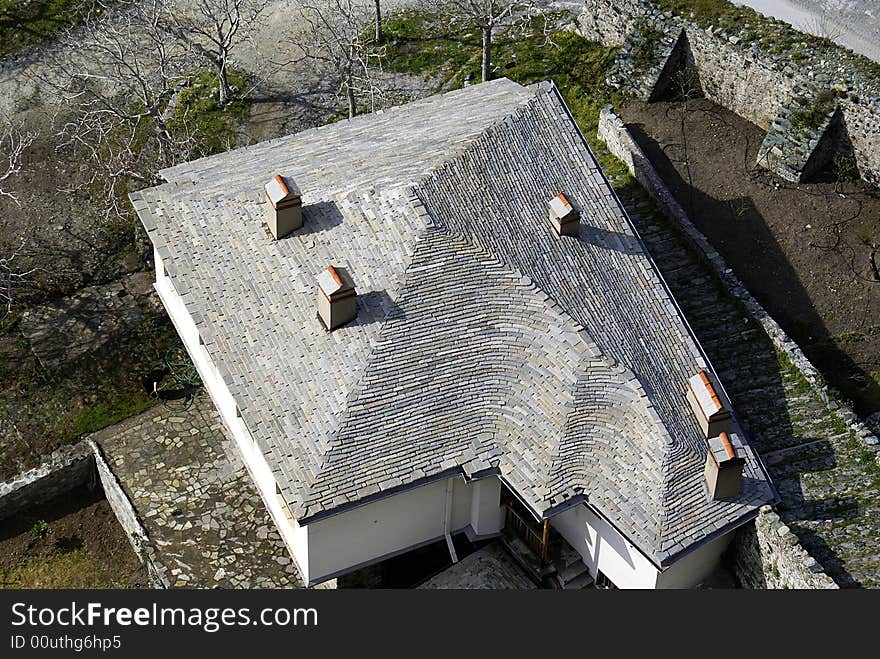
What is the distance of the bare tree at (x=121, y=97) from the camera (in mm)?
48938

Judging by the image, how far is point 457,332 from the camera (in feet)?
120

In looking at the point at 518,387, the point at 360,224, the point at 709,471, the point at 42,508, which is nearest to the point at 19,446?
the point at 42,508

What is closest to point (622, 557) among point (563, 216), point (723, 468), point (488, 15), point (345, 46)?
point (723, 468)

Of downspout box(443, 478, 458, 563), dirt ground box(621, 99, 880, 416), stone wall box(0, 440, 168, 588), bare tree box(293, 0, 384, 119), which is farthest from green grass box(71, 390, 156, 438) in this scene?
dirt ground box(621, 99, 880, 416)

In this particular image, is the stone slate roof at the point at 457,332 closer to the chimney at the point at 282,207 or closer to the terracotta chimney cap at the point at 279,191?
the chimney at the point at 282,207

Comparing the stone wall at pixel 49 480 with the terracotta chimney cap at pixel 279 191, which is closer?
the terracotta chimney cap at pixel 279 191

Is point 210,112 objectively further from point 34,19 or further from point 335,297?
point 335,297

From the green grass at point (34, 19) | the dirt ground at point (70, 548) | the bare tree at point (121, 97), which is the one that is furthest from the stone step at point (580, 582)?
the green grass at point (34, 19)

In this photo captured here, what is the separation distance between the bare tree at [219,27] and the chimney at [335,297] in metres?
18.8

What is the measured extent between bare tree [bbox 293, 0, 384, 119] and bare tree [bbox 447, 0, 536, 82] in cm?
386

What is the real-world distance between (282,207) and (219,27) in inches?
635

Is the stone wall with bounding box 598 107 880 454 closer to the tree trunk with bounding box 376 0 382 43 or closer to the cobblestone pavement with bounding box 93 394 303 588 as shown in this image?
the tree trunk with bounding box 376 0 382 43

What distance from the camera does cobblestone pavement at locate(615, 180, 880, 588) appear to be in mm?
35281

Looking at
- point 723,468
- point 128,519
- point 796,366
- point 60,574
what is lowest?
point 60,574
